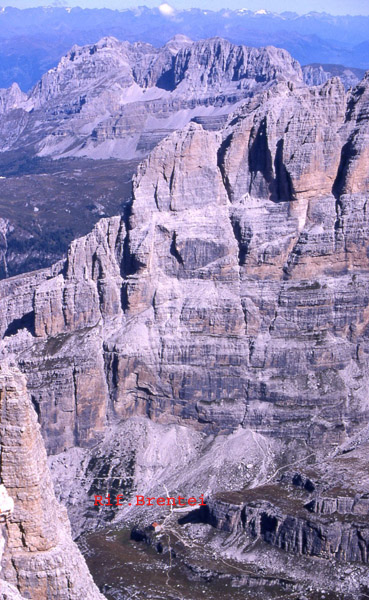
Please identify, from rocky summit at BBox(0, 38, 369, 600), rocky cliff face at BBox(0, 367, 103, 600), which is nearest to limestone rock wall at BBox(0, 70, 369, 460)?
rocky summit at BBox(0, 38, 369, 600)

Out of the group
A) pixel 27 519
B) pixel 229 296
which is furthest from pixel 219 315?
pixel 27 519

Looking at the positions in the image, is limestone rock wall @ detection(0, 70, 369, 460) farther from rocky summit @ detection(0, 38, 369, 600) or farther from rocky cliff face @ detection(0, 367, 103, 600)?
rocky cliff face @ detection(0, 367, 103, 600)

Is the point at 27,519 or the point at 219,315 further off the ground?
the point at 219,315

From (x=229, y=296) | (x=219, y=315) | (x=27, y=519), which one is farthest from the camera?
(x=229, y=296)

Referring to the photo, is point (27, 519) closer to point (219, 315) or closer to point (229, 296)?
point (219, 315)

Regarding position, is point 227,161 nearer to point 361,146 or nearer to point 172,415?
point 361,146

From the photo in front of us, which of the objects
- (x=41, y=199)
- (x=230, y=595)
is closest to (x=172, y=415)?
(x=230, y=595)
